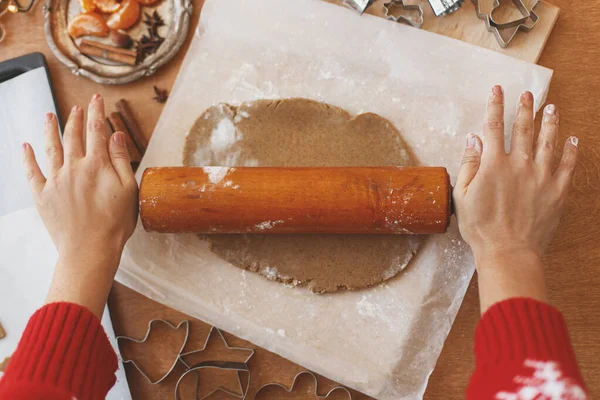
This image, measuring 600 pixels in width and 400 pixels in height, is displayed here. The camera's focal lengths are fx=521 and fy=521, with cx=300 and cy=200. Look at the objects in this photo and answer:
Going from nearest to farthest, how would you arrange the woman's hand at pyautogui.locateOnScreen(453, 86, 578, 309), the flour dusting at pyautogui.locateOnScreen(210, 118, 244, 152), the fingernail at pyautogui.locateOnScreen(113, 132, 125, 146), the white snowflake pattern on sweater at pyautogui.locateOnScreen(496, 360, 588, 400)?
the white snowflake pattern on sweater at pyautogui.locateOnScreen(496, 360, 588, 400), the woman's hand at pyautogui.locateOnScreen(453, 86, 578, 309), the fingernail at pyautogui.locateOnScreen(113, 132, 125, 146), the flour dusting at pyautogui.locateOnScreen(210, 118, 244, 152)

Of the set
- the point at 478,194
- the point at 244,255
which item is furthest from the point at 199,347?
the point at 478,194

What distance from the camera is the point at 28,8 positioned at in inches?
59.3

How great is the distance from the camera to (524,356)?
3.24 ft

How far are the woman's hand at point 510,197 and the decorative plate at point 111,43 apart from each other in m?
0.85

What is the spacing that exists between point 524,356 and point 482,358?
79 millimetres

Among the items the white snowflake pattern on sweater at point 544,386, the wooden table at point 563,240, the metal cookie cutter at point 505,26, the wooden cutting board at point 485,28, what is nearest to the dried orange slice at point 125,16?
the wooden table at point 563,240

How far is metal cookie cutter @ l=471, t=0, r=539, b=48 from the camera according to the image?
1.36 metres

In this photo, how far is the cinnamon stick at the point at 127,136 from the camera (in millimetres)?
1412

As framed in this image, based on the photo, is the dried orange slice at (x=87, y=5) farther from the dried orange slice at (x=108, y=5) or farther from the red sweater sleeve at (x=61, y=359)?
the red sweater sleeve at (x=61, y=359)

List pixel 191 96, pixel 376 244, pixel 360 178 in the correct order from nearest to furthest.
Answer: pixel 360 178, pixel 376 244, pixel 191 96

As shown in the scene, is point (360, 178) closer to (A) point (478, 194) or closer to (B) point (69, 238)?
(A) point (478, 194)

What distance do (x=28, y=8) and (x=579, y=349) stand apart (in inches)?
69.3

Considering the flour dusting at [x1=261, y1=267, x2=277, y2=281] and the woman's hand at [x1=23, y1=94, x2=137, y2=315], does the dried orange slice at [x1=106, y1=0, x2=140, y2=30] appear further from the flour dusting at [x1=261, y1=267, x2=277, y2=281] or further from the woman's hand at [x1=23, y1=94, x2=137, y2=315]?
the flour dusting at [x1=261, y1=267, x2=277, y2=281]

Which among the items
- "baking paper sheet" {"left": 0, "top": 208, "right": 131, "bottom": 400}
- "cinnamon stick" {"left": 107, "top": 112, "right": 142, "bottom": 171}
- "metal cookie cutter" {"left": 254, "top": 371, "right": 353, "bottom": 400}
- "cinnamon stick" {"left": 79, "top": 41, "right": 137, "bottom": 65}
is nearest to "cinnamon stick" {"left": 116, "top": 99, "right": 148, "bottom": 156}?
"cinnamon stick" {"left": 107, "top": 112, "right": 142, "bottom": 171}
